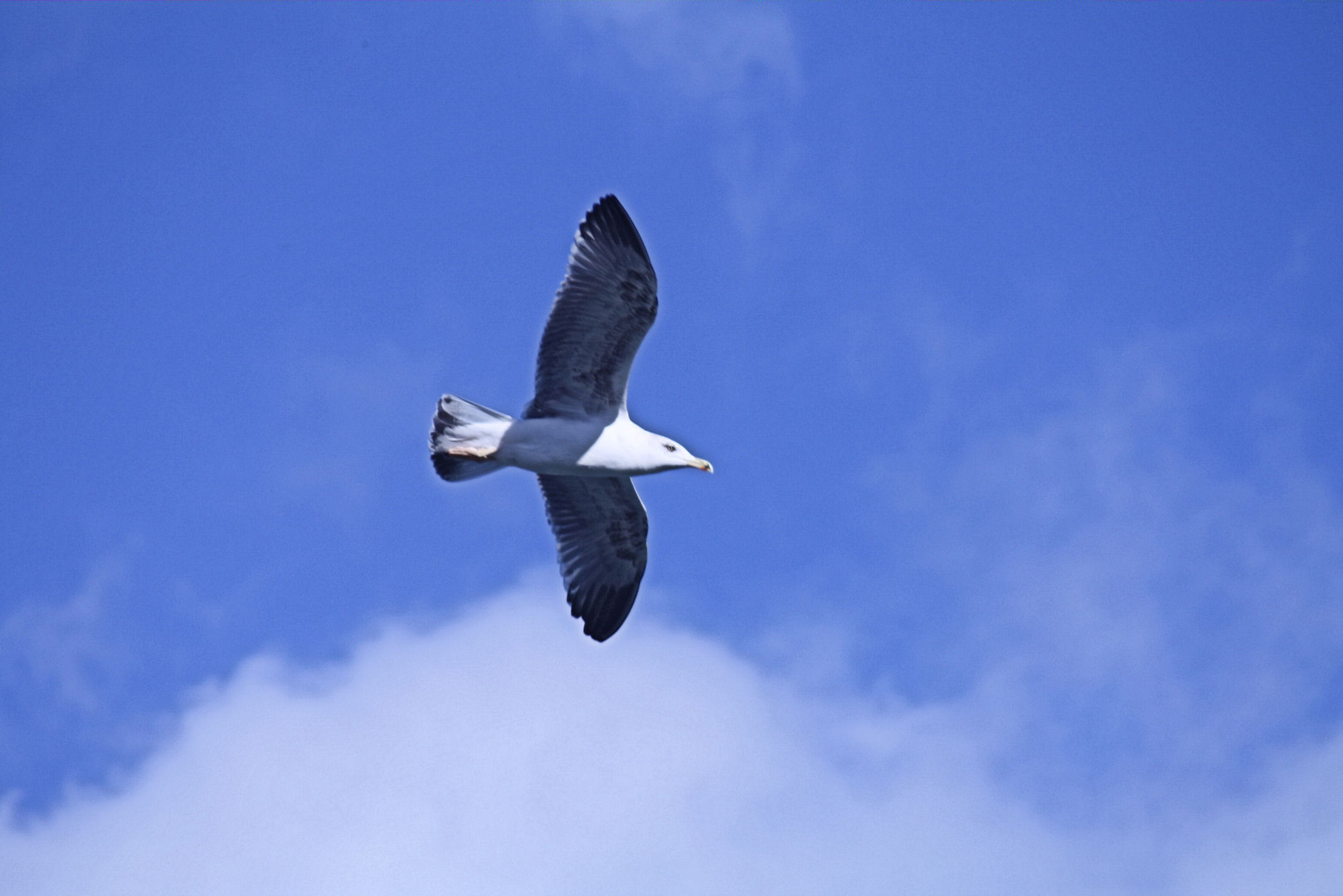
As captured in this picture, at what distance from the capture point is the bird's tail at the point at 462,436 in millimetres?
15305

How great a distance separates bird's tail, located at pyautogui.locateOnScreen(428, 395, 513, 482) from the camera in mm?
15305

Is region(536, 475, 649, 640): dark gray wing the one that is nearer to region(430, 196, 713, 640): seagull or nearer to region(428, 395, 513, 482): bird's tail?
region(430, 196, 713, 640): seagull

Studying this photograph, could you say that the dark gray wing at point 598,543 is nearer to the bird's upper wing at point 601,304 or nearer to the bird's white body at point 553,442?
the bird's white body at point 553,442

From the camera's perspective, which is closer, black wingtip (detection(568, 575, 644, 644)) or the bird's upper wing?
the bird's upper wing

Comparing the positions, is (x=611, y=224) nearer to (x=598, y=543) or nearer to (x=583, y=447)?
(x=583, y=447)

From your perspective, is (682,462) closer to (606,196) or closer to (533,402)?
(533,402)

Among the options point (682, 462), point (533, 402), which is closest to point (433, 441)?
point (533, 402)

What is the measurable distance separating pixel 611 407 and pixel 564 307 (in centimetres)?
117

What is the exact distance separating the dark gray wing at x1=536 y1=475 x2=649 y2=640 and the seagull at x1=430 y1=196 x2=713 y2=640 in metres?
0.04

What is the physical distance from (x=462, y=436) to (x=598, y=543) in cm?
232

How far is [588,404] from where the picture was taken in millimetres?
15328

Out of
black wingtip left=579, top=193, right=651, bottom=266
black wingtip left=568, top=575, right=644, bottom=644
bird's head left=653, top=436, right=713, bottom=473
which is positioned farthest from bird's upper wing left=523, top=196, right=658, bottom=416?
black wingtip left=568, top=575, right=644, bottom=644

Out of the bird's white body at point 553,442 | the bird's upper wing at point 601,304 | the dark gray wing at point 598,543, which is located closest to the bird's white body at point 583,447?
the bird's white body at point 553,442

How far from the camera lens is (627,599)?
17.2m
